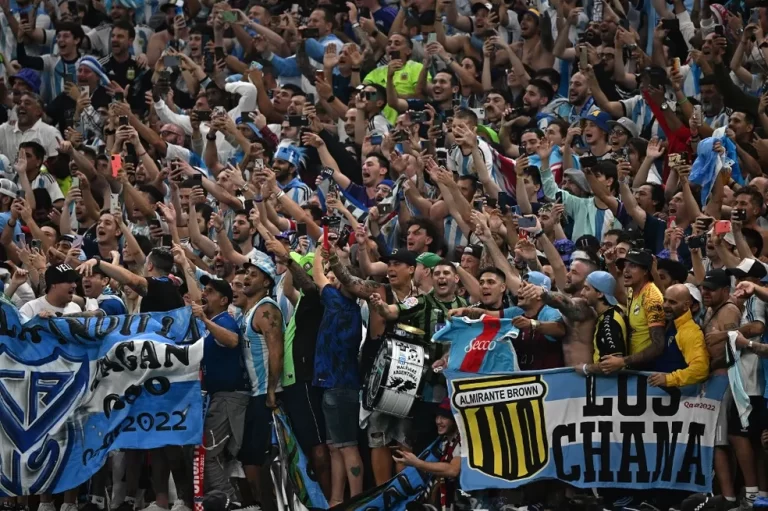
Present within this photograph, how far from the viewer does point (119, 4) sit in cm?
2272

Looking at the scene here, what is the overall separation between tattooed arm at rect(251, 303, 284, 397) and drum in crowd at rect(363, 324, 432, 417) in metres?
0.91

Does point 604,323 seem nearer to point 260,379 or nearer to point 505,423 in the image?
point 505,423

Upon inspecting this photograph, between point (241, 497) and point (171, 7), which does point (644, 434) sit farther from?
point (171, 7)

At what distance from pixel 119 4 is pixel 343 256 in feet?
28.8

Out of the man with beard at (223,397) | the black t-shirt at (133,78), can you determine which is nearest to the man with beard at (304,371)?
the man with beard at (223,397)

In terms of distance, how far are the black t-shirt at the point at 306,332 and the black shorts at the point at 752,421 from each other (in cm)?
345

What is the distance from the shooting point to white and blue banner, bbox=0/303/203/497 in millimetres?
14445

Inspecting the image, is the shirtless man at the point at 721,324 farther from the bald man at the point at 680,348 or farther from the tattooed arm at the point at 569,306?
the tattooed arm at the point at 569,306

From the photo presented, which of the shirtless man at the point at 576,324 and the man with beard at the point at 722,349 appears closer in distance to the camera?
the man with beard at the point at 722,349

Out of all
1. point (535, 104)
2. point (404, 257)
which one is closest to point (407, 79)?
point (535, 104)

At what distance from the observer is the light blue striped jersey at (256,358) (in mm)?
14367

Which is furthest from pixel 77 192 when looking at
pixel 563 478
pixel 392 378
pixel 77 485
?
pixel 563 478

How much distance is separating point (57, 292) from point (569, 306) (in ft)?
15.4

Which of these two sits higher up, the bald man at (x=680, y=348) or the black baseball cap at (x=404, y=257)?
the black baseball cap at (x=404, y=257)
